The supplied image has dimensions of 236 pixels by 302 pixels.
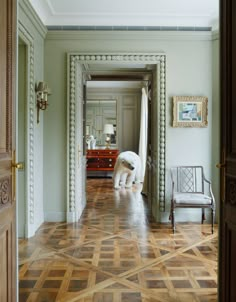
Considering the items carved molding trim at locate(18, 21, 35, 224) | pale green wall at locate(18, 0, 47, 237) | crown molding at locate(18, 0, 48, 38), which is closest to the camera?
crown molding at locate(18, 0, 48, 38)

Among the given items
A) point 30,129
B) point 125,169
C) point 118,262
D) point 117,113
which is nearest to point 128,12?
point 30,129

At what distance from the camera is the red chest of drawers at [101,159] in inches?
378

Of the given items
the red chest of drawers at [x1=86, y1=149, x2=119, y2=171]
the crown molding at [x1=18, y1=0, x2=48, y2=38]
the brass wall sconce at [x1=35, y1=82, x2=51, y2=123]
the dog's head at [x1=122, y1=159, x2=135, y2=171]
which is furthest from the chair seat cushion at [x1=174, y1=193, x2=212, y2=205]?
the red chest of drawers at [x1=86, y1=149, x2=119, y2=171]

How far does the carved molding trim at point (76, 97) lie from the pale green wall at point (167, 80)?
0.26ft

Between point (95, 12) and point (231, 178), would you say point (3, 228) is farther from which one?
Result: point (95, 12)

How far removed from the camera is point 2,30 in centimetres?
164

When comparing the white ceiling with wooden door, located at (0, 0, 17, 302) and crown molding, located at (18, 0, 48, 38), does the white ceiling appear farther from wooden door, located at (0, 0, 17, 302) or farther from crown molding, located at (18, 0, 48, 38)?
wooden door, located at (0, 0, 17, 302)

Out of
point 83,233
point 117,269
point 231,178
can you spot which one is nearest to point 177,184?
point 83,233

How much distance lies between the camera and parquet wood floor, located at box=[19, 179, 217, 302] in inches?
95.9

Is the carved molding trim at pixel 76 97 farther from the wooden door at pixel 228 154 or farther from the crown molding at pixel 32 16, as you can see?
the wooden door at pixel 228 154

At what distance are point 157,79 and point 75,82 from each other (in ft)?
3.93

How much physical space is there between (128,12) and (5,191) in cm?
349

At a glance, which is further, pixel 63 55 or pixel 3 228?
pixel 63 55

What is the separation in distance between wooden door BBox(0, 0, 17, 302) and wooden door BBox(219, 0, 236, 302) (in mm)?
1164
